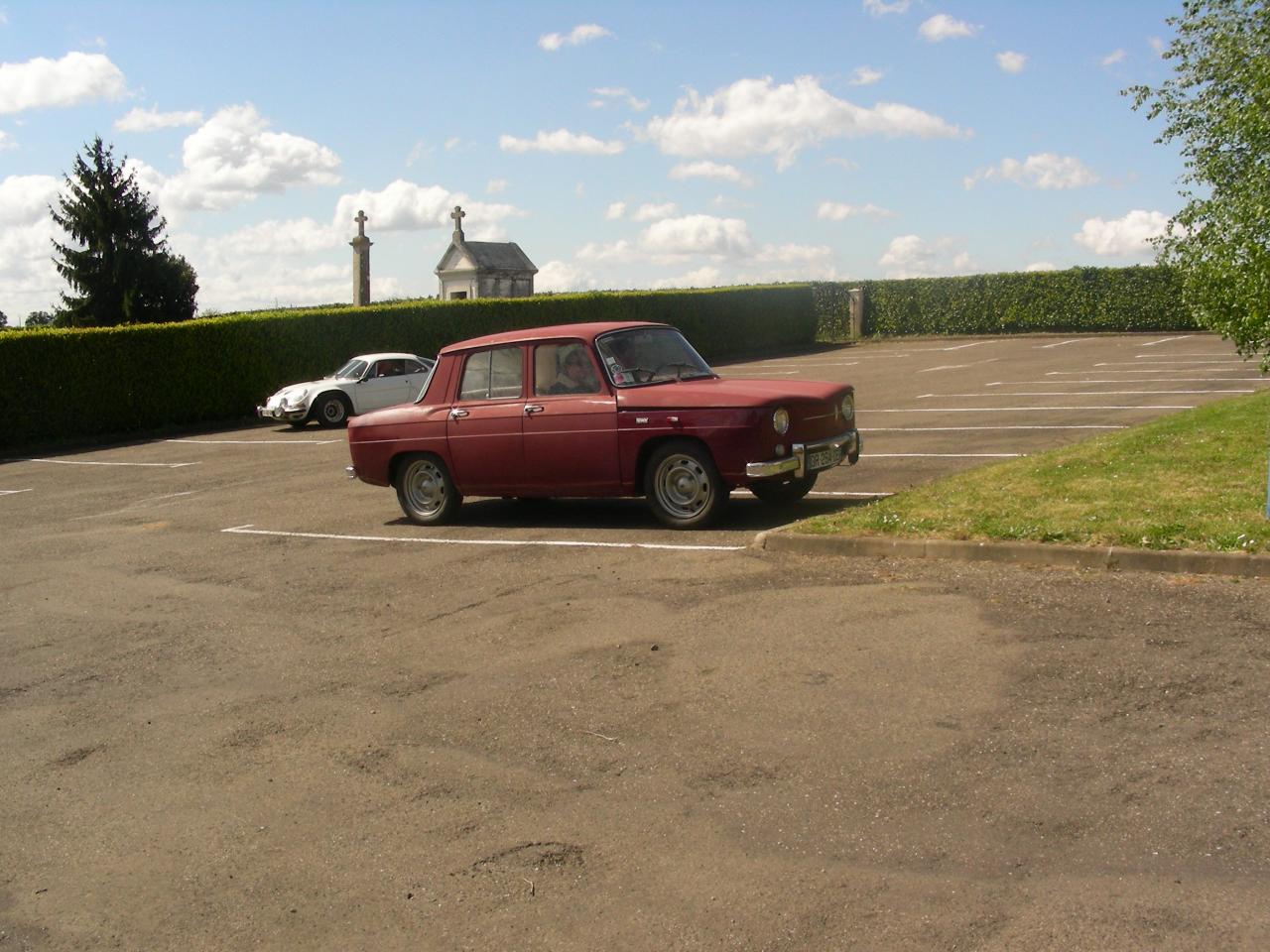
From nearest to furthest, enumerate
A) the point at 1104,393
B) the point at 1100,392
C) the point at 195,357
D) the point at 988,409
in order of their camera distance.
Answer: the point at 988,409 < the point at 1104,393 < the point at 1100,392 < the point at 195,357

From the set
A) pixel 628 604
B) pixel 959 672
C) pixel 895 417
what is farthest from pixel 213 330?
pixel 959 672

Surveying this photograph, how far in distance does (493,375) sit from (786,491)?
289 cm

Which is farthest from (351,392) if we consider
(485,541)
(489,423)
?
(485,541)

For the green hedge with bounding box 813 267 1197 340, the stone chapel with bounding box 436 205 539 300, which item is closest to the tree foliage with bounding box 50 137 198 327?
the stone chapel with bounding box 436 205 539 300

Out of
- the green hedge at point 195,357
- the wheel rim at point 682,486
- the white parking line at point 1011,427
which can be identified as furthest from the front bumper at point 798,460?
the green hedge at point 195,357

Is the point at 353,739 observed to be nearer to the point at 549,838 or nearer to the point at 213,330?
the point at 549,838

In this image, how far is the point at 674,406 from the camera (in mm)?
10789

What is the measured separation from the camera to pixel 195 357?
101ft

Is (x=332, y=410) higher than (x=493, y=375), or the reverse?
(x=493, y=375)

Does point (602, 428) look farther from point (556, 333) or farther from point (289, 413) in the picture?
point (289, 413)

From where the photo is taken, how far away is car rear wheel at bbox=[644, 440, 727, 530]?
10.8 m

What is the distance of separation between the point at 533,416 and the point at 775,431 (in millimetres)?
2314

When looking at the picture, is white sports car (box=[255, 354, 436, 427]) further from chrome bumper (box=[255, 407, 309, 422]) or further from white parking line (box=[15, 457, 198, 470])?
white parking line (box=[15, 457, 198, 470])

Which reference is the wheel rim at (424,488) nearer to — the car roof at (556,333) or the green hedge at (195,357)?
the car roof at (556,333)
